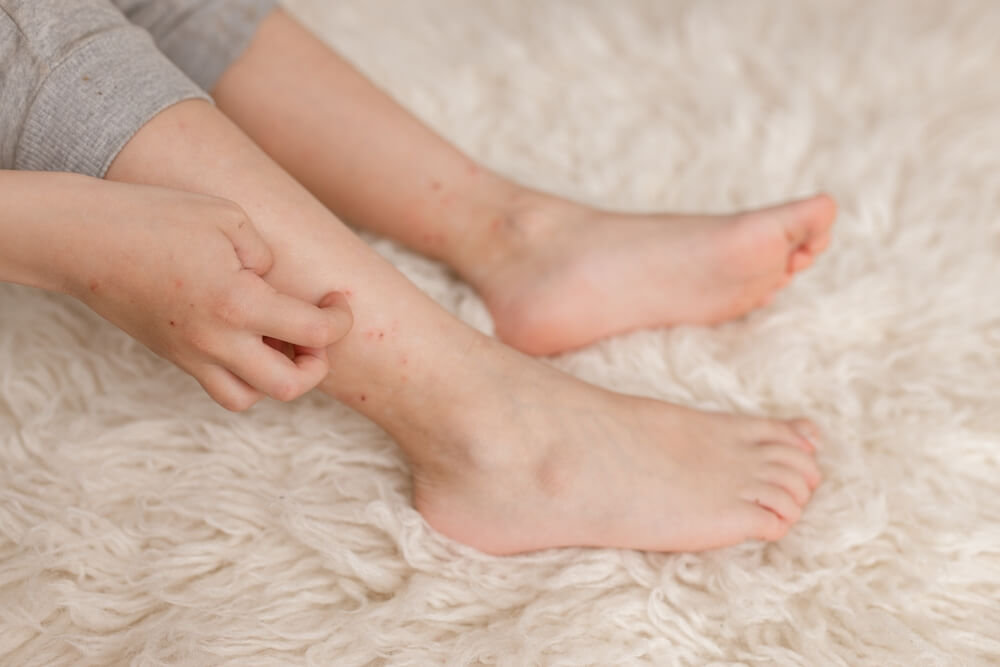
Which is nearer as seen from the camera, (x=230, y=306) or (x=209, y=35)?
(x=230, y=306)

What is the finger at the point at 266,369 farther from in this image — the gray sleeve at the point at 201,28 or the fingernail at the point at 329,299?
the gray sleeve at the point at 201,28

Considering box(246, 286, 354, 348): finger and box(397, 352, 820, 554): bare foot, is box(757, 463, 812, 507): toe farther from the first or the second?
box(246, 286, 354, 348): finger

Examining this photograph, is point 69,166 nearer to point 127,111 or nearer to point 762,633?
point 127,111

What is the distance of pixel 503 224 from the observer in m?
0.76

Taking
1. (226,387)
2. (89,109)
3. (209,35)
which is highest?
(209,35)

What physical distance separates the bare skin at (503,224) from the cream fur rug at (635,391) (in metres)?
0.03

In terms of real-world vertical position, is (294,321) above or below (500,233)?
below

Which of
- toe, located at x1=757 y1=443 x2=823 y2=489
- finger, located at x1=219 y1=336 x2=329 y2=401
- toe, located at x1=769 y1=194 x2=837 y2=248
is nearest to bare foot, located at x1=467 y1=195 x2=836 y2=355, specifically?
toe, located at x1=769 y1=194 x2=837 y2=248

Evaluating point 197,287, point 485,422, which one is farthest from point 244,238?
point 485,422

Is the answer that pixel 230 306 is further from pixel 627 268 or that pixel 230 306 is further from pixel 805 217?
pixel 805 217

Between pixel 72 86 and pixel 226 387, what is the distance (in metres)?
0.19

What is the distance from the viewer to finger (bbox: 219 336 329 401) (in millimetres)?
511

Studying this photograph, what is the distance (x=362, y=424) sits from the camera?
0.68 metres

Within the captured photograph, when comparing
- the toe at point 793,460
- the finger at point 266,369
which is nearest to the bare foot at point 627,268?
the toe at point 793,460
